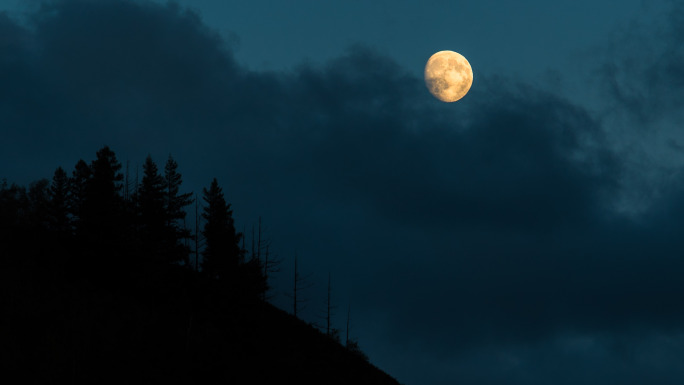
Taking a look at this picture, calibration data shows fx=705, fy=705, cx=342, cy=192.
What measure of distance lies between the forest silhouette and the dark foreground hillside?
0.38 feet

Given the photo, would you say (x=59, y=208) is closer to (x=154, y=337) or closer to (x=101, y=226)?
(x=101, y=226)

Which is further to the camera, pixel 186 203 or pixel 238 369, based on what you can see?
pixel 186 203

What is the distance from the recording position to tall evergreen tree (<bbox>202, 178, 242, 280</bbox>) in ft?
203

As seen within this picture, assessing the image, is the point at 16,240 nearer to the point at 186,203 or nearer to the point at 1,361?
the point at 186,203

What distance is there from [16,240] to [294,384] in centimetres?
3394

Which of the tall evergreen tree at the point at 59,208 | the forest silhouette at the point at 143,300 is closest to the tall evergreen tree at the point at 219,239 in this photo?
the forest silhouette at the point at 143,300

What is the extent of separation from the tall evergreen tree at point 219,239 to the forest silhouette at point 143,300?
0.12 m

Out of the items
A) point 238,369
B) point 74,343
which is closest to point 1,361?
point 74,343

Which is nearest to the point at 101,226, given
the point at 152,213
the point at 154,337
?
the point at 152,213

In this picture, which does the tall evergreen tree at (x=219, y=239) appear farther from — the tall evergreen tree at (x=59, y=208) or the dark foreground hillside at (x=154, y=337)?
the tall evergreen tree at (x=59, y=208)

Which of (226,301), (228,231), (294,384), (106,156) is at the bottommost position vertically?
(294,384)

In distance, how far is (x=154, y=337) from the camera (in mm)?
54281

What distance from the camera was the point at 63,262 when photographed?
6388 centimetres

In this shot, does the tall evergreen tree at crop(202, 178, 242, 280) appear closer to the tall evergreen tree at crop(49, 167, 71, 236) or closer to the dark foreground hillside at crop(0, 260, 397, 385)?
the dark foreground hillside at crop(0, 260, 397, 385)
